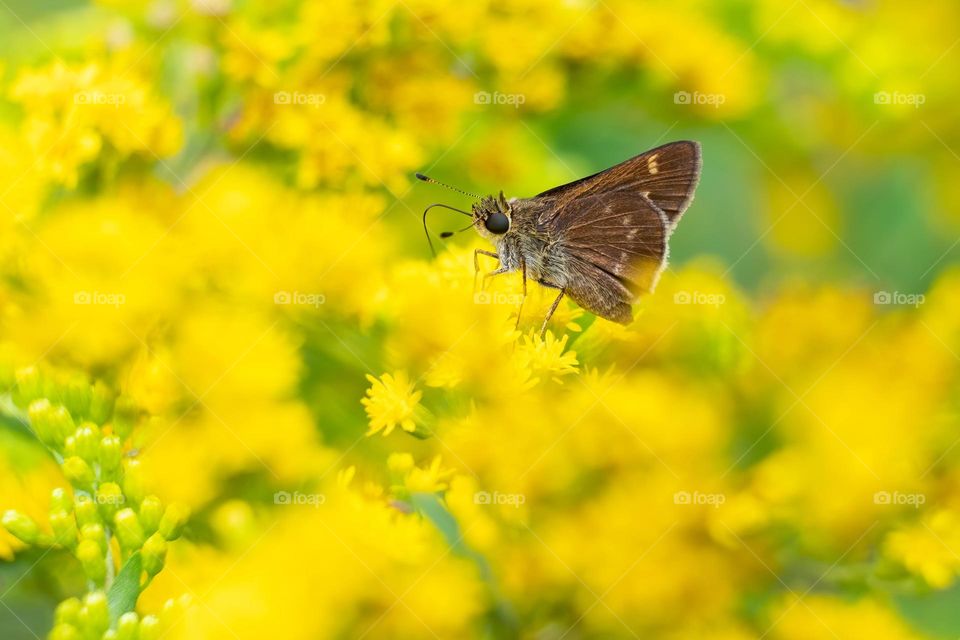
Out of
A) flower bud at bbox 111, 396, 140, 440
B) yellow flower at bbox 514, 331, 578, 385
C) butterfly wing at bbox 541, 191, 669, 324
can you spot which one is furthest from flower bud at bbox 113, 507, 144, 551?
butterfly wing at bbox 541, 191, 669, 324

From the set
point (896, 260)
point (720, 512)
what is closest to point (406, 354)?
point (720, 512)

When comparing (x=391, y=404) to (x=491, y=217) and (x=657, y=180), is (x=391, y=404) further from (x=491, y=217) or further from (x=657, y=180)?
(x=657, y=180)

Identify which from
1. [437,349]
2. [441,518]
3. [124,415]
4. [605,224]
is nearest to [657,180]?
[605,224]

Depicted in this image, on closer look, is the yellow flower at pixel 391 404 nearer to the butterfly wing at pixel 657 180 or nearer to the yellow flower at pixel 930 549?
the butterfly wing at pixel 657 180

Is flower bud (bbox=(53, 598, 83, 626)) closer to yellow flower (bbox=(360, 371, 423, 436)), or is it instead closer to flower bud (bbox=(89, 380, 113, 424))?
flower bud (bbox=(89, 380, 113, 424))

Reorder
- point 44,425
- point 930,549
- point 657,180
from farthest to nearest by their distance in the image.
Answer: point 657,180
point 930,549
point 44,425

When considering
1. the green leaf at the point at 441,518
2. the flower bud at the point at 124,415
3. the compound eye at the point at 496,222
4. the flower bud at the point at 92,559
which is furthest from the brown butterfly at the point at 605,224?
the flower bud at the point at 92,559
